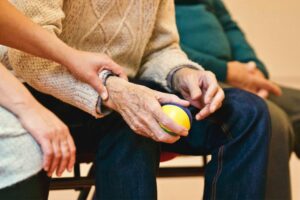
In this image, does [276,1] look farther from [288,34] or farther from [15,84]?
[15,84]

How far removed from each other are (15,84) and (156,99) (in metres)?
0.24

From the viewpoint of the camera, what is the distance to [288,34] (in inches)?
88.0

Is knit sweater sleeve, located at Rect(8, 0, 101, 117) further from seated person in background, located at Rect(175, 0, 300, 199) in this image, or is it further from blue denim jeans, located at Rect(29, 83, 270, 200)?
seated person in background, located at Rect(175, 0, 300, 199)

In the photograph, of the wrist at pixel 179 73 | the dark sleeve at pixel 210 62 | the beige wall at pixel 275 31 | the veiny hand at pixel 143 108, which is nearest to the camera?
the veiny hand at pixel 143 108

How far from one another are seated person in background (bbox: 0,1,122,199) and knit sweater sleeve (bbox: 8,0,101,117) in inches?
1.6

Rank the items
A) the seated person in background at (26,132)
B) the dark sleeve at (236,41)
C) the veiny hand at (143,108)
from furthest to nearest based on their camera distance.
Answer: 1. the dark sleeve at (236,41)
2. the veiny hand at (143,108)
3. the seated person in background at (26,132)

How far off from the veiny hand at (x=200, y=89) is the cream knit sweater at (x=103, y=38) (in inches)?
1.8

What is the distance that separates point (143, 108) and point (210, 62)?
2.16ft

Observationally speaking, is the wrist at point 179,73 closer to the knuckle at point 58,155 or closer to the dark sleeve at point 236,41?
the knuckle at point 58,155

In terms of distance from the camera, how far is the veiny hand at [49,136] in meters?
0.72

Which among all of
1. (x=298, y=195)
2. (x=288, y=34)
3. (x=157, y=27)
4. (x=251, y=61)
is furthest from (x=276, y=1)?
(x=157, y=27)

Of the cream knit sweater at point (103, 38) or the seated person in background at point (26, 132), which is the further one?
the cream knit sweater at point (103, 38)

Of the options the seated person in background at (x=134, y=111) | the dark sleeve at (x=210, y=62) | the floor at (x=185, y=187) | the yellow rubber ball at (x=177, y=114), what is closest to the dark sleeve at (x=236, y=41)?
the dark sleeve at (x=210, y=62)

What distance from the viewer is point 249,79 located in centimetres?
153
